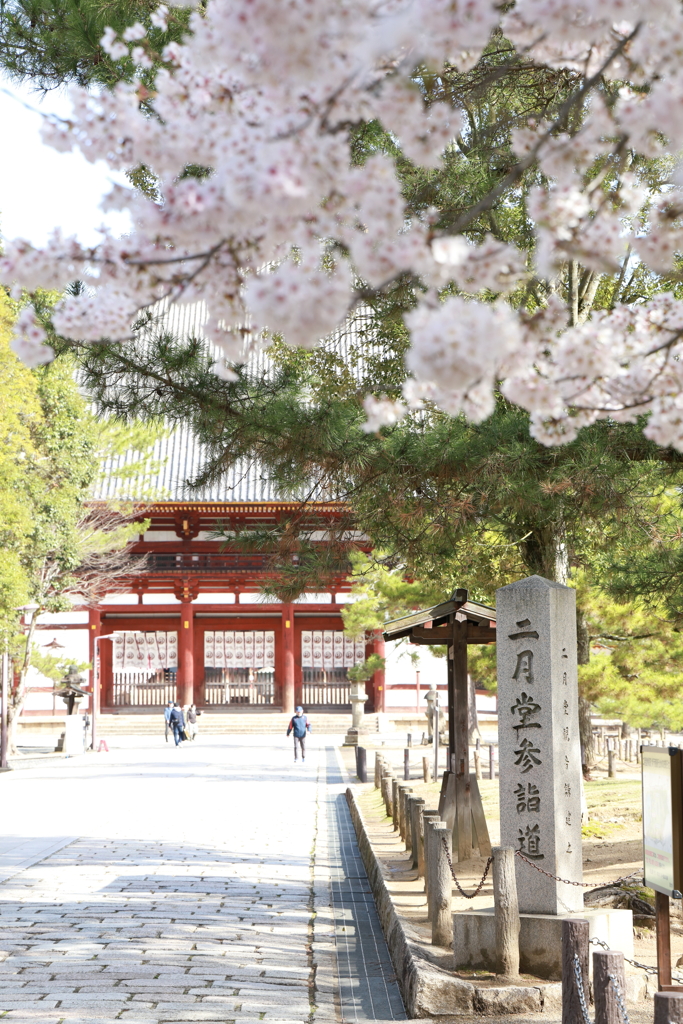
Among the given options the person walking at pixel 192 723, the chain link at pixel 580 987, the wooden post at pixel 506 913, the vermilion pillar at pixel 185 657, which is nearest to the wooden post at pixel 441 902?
the wooden post at pixel 506 913

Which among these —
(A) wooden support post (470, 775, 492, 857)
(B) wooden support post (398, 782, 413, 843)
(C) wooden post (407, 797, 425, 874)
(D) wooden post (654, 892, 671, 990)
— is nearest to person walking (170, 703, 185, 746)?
(B) wooden support post (398, 782, 413, 843)

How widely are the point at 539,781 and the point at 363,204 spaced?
16.8 feet

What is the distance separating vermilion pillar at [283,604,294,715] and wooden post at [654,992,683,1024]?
29.4 m

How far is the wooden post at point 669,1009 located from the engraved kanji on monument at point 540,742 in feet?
10.1

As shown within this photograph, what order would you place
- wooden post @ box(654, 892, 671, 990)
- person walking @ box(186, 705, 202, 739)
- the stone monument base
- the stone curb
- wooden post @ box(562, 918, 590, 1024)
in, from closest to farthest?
wooden post @ box(562, 918, 590, 1024) → wooden post @ box(654, 892, 671, 990) → the stone curb → the stone monument base → person walking @ box(186, 705, 202, 739)

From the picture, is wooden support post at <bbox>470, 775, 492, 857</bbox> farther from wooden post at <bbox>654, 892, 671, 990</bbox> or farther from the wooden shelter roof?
wooden post at <bbox>654, 892, 671, 990</bbox>

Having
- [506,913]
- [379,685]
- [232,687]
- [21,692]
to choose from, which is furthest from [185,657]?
[506,913]

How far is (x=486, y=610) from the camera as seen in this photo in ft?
33.1

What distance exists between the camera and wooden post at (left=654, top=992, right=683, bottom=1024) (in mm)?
3225

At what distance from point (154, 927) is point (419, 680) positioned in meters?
26.1

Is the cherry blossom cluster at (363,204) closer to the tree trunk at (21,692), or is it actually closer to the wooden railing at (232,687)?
the tree trunk at (21,692)

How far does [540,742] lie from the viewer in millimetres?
6598

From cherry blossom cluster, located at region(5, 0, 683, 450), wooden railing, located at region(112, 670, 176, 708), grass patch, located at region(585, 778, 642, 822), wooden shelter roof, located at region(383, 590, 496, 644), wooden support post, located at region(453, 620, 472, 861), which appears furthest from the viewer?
wooden railing, located at region(112, 670, 176, 708)

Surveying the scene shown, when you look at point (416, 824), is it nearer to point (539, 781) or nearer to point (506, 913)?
point (539, 781)
